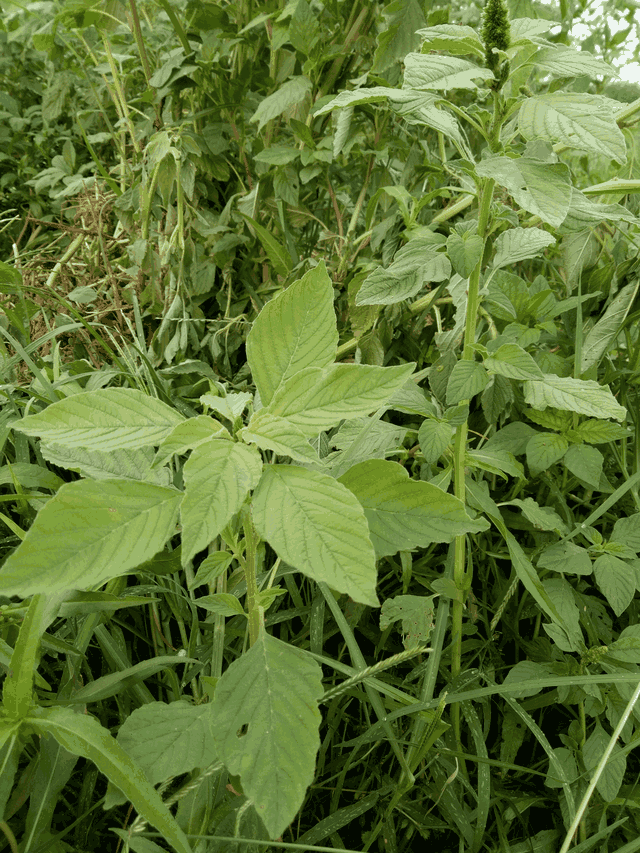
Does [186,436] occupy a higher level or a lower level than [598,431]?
higher

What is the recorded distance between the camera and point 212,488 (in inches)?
21.2

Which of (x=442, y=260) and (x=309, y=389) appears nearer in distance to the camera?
(x=309, y=389)

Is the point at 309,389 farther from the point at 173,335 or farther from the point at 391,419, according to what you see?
the point at 173,335

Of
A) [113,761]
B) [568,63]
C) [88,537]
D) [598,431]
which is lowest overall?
[598,431]

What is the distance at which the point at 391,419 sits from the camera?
124 cm

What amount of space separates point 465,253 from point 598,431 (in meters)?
0.42

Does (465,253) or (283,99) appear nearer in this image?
(465,253)

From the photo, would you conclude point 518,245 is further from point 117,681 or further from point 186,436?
point 117,681

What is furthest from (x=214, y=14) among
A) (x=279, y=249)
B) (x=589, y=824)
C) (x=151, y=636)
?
(x=589, y=824)

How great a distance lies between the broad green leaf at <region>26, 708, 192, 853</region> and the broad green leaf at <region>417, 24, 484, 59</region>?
85 cm

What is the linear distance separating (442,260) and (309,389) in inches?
13.7

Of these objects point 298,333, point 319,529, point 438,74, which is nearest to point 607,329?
point 438,74

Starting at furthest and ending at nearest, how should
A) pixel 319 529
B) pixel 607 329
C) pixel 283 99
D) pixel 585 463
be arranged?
1. pixel 283 99
2. pixel 607 329
3. pixel 585 463
4. pixel 319 529

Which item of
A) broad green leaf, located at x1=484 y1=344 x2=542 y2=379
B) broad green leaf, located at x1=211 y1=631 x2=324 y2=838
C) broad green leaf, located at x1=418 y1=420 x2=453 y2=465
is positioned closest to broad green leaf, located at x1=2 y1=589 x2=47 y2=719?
broad green leaf, located at x1=211 y1=631 x2=324 y2=838
